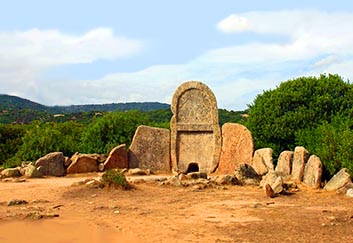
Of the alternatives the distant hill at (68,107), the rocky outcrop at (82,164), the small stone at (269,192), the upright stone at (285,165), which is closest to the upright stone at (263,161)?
the upright stone at (285,165)

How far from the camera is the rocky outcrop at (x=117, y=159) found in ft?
57.3

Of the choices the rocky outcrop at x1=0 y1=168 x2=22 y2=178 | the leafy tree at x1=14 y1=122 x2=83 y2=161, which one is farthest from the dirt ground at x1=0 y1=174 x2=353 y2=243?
the leafy tree at x1=14 y1=122 x2=83 y2=161

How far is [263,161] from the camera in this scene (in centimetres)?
1575

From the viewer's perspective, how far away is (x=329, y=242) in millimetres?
7574

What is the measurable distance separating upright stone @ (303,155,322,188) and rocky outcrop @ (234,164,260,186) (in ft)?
4.58

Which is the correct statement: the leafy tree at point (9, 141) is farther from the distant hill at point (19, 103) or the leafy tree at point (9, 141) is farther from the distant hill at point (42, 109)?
the distant hill at point (19, 103)

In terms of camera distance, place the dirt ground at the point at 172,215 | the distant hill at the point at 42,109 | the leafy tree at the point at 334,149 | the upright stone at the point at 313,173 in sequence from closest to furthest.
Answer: the dirt ground at the point at 172,215 → the upright stone at the point at 313,173 → the leafy tree at the point at 334,149 → the distant hill at the point at 42,109

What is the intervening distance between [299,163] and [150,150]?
19.8ft

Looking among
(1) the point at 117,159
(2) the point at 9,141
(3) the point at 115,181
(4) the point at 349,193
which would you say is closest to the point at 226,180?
(3) the point at 115,181

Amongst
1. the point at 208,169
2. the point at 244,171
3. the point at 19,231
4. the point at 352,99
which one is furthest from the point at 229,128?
the point at 19,231

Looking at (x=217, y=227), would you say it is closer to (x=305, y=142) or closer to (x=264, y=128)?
(x=305, y=142)

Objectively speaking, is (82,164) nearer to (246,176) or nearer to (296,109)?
(246,176)

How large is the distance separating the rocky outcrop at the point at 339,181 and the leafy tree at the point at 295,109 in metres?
5.59

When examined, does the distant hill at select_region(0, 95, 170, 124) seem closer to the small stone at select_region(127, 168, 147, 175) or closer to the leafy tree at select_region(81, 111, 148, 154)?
the leafy tree at select_region(81, 111, 148, 154)
